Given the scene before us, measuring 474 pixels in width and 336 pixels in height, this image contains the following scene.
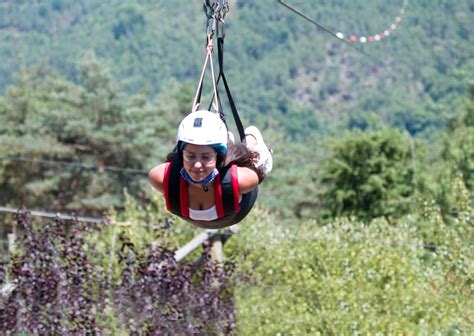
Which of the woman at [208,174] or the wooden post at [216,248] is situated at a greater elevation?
the woman at [208,174]

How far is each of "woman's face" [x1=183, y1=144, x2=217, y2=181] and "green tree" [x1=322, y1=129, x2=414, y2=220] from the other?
27161 millimetres

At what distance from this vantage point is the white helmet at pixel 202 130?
459 centimetres

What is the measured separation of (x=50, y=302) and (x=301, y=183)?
3518 cm

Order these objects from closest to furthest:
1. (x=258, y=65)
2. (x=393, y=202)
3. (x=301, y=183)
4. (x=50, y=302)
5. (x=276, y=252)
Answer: (x=50, y=302), (x=276, y=252), (x=393, y=202), (x=301, y=183), (x=258, y=65)

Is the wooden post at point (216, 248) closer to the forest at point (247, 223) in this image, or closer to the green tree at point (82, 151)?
the forest at point (247, 223)

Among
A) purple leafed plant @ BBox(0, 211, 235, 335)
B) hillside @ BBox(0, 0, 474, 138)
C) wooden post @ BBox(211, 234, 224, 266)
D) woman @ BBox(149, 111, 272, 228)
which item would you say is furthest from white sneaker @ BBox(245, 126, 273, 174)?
hillside @ BBox(0, 0, 474, 138)

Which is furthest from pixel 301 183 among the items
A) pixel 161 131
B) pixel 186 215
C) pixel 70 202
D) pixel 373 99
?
pixel 373 99

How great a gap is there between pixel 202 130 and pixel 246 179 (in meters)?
0.44

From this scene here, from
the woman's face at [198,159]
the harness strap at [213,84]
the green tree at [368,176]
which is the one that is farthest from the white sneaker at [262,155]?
the green tree at [368,176]

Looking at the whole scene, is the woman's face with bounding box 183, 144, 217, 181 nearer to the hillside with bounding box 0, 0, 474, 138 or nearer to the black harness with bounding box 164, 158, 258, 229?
the black harness with bounding box 164, 158, 258, 229

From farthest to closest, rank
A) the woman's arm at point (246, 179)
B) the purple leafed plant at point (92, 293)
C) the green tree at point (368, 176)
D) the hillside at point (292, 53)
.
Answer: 1. the hillside at point (292, 53)
2. the green tree at point (368, 176)
3. the purple leafed plant at point (92, 293)
4. the woman's arm at point (246, 179)

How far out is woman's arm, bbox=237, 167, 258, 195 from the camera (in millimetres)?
4910

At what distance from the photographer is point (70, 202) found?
34.0m

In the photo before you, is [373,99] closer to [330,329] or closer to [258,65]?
[258,65]
